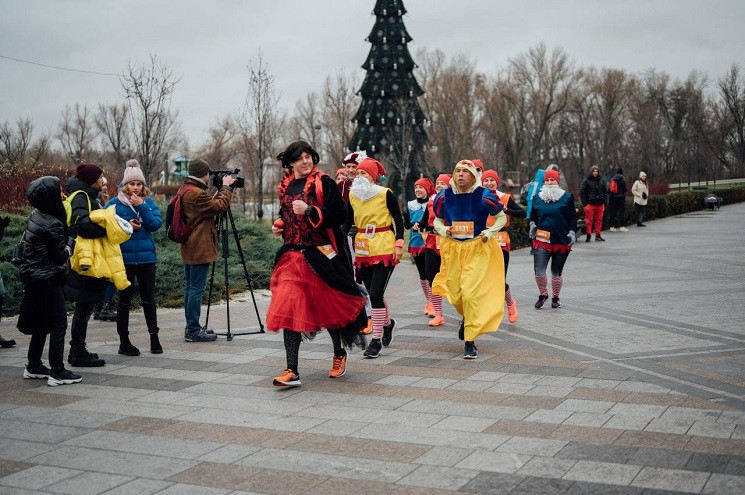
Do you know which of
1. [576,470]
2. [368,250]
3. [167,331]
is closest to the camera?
[576,470]

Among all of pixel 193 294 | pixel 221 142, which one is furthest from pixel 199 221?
pixel 221 142

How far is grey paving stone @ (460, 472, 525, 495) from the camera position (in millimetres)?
4742

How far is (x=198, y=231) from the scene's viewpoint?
9766 mm

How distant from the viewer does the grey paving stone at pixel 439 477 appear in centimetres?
486

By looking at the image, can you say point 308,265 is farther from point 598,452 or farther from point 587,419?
point 598,452

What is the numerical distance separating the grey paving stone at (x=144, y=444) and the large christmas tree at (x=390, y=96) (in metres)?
34.3

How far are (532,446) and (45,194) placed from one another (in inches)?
176

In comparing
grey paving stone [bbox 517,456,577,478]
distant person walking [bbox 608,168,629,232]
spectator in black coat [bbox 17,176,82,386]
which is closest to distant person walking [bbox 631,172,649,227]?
distant person walking [bbox 608,168,629,232]

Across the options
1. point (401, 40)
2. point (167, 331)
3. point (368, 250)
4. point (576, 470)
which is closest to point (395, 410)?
point (576, 470)

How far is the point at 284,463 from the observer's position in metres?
5.32

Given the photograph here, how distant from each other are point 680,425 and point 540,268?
6064 millimetres

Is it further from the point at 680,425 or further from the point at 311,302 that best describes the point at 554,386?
the point at 311,302

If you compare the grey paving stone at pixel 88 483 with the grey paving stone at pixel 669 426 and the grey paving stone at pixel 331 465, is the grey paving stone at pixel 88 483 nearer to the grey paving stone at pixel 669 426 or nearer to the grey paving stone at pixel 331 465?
the grey paving stone at pixel 331 465

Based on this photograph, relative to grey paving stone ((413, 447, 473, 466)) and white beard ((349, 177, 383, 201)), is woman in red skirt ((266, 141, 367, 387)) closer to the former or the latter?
white beard ((349, 177, 383, 201))
